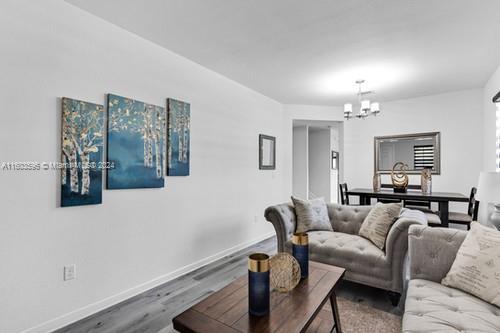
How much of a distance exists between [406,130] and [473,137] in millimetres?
989

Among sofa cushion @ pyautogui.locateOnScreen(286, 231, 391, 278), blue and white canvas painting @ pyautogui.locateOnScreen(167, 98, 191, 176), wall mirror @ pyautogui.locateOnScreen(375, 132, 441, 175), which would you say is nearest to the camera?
sofa cushion @ pyautogui.locateOnScreen(286, 231, 391, 278)

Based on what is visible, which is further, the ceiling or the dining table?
the dining table

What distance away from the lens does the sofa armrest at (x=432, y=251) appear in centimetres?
181

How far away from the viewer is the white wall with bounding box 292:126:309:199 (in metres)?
6.14

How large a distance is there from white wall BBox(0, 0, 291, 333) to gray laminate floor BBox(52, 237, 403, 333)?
125 mm

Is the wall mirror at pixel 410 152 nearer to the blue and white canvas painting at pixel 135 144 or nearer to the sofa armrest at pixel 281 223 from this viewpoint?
the sofa armrest at pixel 281 223

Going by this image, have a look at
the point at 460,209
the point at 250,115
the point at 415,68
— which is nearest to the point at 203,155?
the point at 250,115

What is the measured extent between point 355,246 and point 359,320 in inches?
27.3

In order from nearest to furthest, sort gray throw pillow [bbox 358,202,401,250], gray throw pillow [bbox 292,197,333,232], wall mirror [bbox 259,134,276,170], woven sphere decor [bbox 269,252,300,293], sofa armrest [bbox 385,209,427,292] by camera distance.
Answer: woven sphere decor [bbox 269,252,300,293] < sofa armrest [bbox 385,209,427,292] < gray throw pillow [bbox 358,202,401,250] < gray throw pillow [bbox 292,197,333,232] < wall mirror [bbox 259,134,276,170]

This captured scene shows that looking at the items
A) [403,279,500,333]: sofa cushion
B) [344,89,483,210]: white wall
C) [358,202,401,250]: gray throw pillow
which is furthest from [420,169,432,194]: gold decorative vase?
[403,279,500,333]: sofa cushion

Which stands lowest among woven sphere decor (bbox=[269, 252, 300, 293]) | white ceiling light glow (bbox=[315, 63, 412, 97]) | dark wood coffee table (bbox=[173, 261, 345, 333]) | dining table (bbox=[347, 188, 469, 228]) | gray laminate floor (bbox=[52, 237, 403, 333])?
gray laminate floor (bbox=[52, 237, 403, 333])

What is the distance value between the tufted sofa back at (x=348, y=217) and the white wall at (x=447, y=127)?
244 cm

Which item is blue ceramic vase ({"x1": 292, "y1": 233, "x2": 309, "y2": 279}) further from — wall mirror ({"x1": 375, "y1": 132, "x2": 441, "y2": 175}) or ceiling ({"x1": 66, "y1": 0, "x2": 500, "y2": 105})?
wall mirror ({"x1": 375, "y1": 132, "x2": 441, "y2": 175})

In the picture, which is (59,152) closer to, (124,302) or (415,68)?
(124,302)
